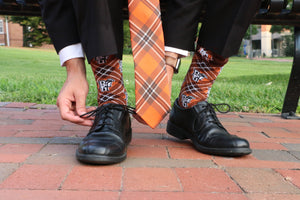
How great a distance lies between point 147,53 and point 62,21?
12.6 inches

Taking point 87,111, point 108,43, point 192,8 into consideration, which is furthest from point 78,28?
point 192,8

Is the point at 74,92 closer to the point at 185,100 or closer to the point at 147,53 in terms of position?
the point at 147,53

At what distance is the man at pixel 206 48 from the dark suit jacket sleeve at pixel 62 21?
0.33m

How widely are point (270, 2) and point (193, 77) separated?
618mm

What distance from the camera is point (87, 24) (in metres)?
1.05

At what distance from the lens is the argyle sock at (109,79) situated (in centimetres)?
115

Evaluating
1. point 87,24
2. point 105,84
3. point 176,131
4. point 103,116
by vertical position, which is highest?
point 87,24

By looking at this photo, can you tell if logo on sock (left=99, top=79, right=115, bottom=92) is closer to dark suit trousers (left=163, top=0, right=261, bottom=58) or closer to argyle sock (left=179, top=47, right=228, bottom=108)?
dark suit trousers (left=163, top=0, right=261, bottom=58)

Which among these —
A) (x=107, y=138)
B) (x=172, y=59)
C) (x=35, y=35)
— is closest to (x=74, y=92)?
(x=107, y=138)

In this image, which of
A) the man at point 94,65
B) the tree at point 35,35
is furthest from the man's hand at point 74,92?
the tree at point 35,35

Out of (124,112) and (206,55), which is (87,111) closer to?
(124,112)

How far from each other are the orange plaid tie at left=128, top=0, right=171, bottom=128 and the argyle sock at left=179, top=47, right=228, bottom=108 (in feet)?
0.83

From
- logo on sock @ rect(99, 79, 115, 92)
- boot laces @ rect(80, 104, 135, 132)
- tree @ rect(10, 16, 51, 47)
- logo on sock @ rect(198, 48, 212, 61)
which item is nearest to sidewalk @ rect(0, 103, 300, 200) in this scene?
boot laces @ rect(80, 104, 135, 132)

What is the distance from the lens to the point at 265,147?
1.36m
